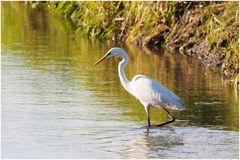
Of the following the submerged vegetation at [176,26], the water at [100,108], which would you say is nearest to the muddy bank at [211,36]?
the submerged vegetation at [176,26]

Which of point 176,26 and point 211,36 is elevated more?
point 176,26

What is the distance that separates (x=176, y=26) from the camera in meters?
19.5

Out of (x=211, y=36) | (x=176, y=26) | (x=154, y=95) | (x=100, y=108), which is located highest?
(x=176, y=26)

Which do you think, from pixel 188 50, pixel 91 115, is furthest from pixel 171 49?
pixel 91 115

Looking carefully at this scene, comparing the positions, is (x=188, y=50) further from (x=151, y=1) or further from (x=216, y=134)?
(x=216, y=134)

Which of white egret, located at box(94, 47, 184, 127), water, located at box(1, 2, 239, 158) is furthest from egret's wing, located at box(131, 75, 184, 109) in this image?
water, located at box(1, 2, 239, 158)

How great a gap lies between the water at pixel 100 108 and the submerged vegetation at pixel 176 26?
378 millimetres

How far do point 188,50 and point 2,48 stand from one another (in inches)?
157

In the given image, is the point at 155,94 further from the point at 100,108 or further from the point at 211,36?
the point at 211,36

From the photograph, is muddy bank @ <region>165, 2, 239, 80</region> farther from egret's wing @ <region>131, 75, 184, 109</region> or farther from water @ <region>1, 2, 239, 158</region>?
egret's wing @ <region>131, 75, 184, 109</region>

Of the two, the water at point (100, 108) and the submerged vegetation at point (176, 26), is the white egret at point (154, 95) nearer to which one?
the water at point (100, 108)

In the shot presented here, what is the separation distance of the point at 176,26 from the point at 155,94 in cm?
756

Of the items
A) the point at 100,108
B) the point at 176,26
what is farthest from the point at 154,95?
the point at 176,26

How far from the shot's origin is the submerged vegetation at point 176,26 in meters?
17.0
